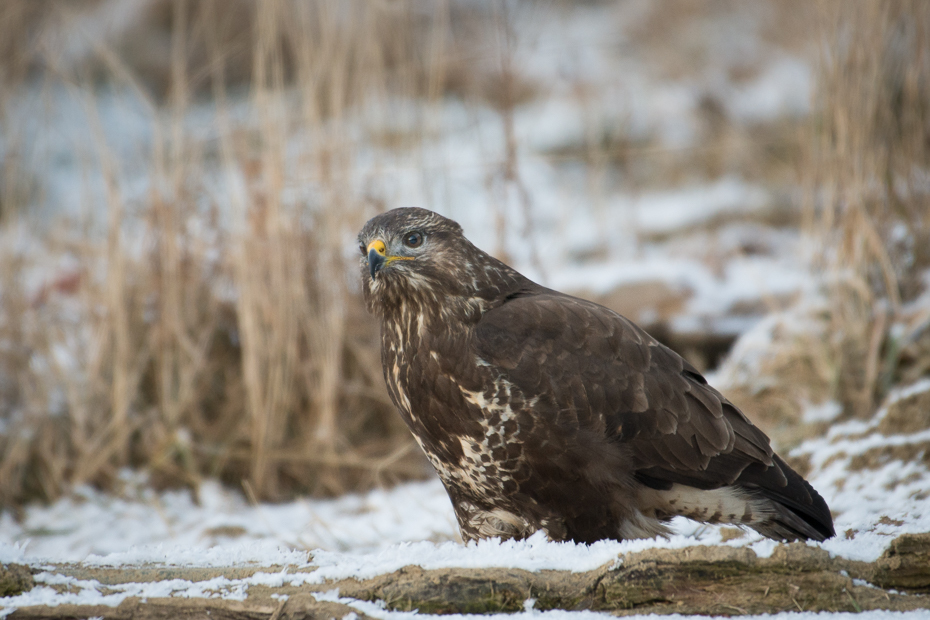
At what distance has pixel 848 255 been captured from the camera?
421 cm

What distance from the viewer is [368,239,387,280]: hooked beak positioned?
274 cm

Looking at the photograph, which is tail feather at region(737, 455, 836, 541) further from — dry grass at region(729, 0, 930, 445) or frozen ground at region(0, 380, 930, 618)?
dry grass at region(729, 0, 930, 445)

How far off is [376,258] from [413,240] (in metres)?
0.15

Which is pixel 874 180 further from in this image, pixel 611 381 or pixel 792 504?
pixel 611 381

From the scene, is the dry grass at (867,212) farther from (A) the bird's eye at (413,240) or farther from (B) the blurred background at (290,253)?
(A) the bird's eye at (413,240)

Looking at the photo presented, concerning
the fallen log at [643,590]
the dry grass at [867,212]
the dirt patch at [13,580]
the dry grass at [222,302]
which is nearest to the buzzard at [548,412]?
the fallen log at [643,590]

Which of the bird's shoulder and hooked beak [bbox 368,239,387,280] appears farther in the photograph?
hooked beak [bbox 368,239,387,280]

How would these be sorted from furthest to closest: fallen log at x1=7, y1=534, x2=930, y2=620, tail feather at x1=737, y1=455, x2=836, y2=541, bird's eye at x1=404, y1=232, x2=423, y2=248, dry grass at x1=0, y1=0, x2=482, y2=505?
1. dry grass at x1=0, y1=0, x2=482, y2=505
2. bird's eye at x1=404, y1=232, x2=423, y2=248
3. tail feather at x1=737, y1=455, x2=836, y2=541
4. fallen log at x1=7, y1=534, x2=930, y2=620

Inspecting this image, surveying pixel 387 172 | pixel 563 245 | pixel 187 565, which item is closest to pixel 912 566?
pixel 187 565

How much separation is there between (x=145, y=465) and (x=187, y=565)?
8.12ft

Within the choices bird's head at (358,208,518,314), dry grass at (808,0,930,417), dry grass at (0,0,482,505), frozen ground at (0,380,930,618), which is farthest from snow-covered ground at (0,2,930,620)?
bird's head at (358,208,518,314)

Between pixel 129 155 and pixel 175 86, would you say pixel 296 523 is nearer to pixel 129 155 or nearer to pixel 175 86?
pixel 175 86

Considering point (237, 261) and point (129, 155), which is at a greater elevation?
point (129, 155)

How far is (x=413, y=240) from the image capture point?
2805 mm
